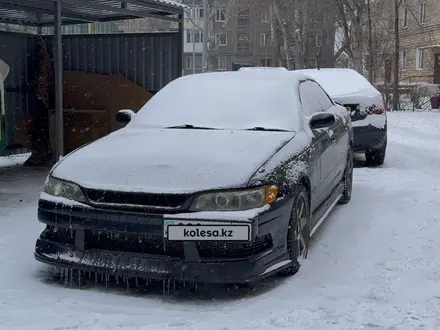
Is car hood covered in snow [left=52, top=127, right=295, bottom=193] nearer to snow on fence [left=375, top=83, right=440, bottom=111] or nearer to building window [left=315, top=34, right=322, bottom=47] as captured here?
snow on fence [left=375, top=83, right=440, bottom=111]

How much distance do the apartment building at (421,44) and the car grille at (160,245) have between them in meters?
32.8

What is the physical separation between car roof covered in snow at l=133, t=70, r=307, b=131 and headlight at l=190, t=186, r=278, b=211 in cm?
123

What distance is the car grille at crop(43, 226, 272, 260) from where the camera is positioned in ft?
12.3

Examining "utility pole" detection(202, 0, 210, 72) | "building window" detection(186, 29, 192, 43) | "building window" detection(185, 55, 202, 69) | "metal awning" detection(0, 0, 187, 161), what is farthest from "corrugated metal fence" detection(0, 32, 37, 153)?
"building window" detection(186, 29, 192, 43)

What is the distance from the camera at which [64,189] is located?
13.1 ft

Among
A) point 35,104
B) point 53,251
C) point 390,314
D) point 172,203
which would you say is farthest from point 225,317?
point 35,104

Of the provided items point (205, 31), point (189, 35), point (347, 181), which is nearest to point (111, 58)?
point (347, 181)

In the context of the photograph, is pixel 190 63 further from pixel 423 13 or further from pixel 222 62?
pixel 423 13

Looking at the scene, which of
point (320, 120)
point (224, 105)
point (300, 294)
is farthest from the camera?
point (224, 105)

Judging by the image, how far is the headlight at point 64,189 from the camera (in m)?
3.92

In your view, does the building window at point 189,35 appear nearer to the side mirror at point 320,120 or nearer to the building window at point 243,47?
the building window at point 243,47

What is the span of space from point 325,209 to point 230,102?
1.30 metres

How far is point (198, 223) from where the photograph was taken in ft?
12.0
